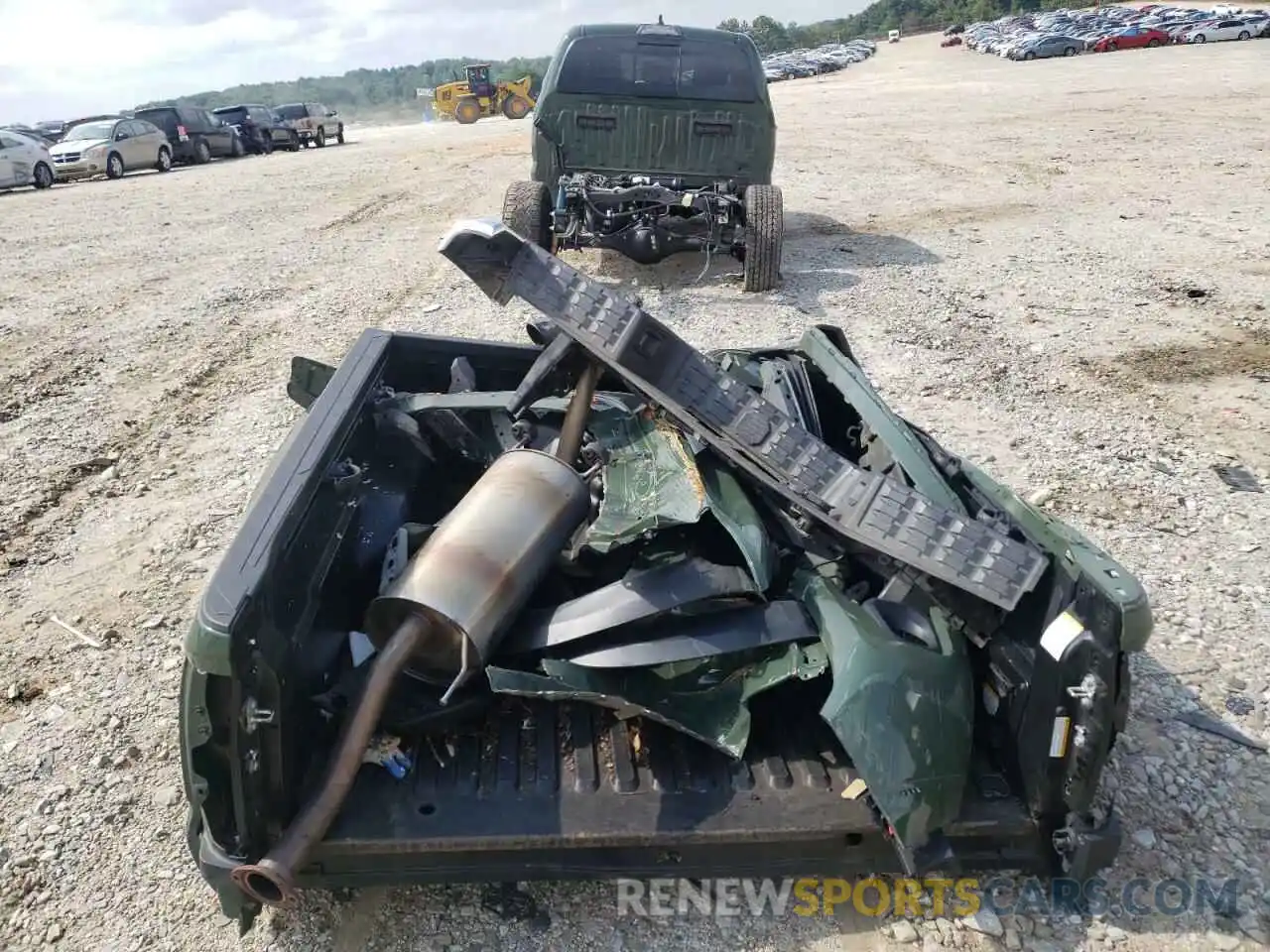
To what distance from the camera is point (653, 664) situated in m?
2.20

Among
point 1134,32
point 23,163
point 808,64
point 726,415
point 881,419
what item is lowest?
point 881,419

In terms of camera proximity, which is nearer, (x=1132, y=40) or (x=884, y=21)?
(x=1132, y=40)

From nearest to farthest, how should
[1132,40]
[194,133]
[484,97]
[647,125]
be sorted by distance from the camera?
[647,125] → [194,133] → [484,97] → [1132,40]

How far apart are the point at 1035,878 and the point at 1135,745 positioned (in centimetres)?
73

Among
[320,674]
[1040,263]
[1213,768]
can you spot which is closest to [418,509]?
[320,674]

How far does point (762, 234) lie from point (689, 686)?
18.7 ft

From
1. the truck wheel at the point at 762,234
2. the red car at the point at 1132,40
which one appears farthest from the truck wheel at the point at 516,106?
the truck wheel at the point at 762,234

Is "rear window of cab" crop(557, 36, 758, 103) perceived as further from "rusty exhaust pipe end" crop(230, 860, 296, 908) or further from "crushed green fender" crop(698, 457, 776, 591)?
"rusty exhaust pipe end" crop(230, 860, 296, 908)

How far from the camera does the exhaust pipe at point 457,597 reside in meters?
1.96

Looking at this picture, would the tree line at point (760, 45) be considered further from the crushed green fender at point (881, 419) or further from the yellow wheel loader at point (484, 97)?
the crushed green fender at point (881, 419)

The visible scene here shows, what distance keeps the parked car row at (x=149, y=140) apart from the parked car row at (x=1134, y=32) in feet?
96.5

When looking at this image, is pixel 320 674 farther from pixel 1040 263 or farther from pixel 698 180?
pixel 1040 263

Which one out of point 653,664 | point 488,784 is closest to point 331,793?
point 488,784

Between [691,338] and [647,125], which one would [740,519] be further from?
[647,125]
